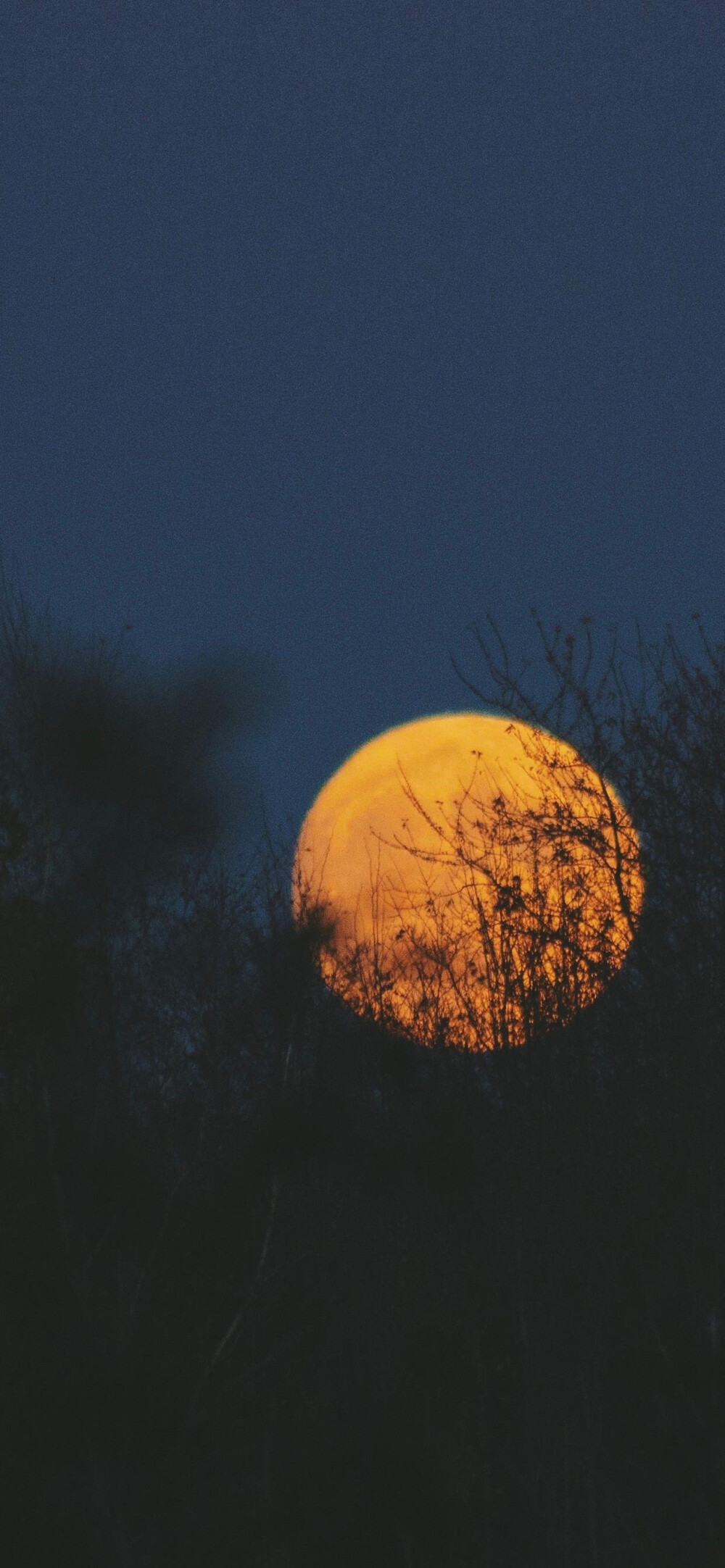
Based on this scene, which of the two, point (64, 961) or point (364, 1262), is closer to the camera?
point (64, 961)

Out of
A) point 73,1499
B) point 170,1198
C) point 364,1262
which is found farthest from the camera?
point 364,1262

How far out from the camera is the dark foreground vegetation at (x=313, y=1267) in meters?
6.80

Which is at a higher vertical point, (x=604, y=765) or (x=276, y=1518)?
(x=604, y=765)

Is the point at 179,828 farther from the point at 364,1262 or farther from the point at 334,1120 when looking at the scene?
the point at 364,1262

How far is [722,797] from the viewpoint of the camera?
13.6 meters

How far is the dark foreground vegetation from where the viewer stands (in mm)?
6801

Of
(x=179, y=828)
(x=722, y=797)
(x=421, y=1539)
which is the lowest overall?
(x=421, y=1539)

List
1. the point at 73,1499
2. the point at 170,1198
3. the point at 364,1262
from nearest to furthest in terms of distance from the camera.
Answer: the point at 73,1499
the point at 170,1198
the point at 364,1262

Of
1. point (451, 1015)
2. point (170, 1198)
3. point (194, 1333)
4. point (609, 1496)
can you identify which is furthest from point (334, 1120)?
point (451, 1015)

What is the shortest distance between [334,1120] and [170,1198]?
0.86 m

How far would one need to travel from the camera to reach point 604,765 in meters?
14.2

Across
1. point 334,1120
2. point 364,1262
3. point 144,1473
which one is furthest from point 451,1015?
point 144,1473

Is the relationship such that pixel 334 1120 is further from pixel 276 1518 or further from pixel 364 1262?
pixel 364 1262

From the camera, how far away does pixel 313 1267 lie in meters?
10.8
